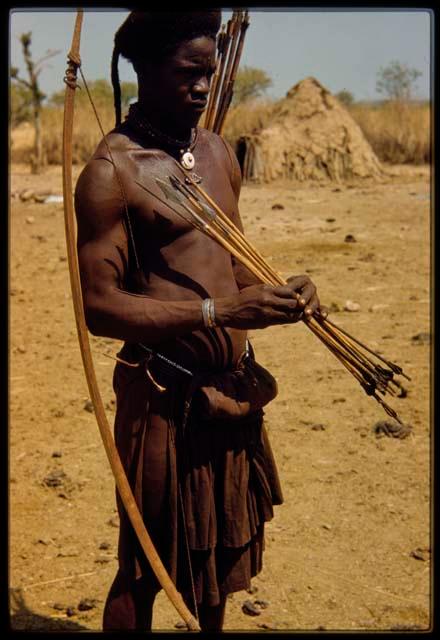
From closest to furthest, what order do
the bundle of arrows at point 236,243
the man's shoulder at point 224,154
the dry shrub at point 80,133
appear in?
the bundle of arrows at point 236,243, the man's shoulder at point 224,154, the dry shrub at point 80,133

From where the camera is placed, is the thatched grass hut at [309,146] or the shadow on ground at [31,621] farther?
the thatched grass hut at [309,146]

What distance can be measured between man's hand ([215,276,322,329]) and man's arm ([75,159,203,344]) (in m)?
0.07

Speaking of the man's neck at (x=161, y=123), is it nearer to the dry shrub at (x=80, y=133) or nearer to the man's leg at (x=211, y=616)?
the man's leg at (x=211, y=616)

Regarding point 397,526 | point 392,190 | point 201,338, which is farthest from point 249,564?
point 392,190

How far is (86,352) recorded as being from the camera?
2475mm

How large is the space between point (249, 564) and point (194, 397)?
0.55 m

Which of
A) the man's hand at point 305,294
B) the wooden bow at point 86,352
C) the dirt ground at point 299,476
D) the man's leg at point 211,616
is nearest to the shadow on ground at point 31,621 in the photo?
the dirt ground at point 299,476

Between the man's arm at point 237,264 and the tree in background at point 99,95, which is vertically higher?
the tree in background at point 99,95

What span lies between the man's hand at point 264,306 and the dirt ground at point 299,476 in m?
0.83

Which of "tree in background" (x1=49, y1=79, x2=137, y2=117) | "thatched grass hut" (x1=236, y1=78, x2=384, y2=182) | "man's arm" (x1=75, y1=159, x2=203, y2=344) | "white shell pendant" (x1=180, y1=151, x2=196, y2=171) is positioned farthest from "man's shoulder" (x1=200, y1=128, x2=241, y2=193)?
"tree in background" (x1=49, y1=79, x2=137, y2=117)

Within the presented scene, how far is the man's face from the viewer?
239cm

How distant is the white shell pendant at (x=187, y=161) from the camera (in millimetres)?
2561

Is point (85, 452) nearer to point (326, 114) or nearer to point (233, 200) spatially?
point (233, 200)

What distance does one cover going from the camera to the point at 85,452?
511 centimetres
